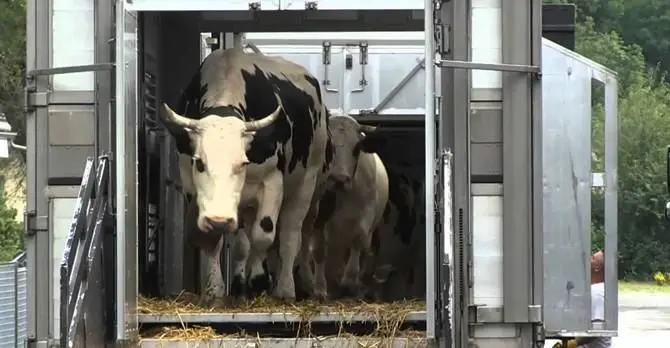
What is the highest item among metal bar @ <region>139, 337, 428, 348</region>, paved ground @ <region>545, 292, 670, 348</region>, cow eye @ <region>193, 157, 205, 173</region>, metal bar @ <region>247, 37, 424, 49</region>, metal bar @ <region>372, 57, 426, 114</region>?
metal bar @ <region>247, 37, 424, 49</region>

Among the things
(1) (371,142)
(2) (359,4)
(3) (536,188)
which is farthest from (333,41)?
(3) (536,188)

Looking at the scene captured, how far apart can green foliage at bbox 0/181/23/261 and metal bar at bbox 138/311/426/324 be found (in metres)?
20.3

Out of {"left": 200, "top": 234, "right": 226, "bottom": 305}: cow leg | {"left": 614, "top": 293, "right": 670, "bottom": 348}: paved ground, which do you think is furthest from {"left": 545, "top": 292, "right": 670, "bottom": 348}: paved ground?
{"left": 200, "top": 234, "right": 226, "bottom": 305}: cow leg

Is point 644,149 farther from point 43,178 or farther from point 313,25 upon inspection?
point 43,178

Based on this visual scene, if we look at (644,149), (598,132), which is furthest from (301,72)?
(644,149)

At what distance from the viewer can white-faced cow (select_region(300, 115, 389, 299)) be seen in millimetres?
10922

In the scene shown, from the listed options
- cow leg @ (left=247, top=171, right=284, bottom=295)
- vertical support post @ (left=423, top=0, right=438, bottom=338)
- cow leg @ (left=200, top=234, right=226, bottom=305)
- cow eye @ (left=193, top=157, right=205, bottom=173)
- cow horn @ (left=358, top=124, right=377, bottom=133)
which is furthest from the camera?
cow horn @ (left=358, top=124, right=377, bottom=133)

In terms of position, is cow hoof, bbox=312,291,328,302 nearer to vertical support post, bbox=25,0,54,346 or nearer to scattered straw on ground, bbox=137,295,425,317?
scattered straw on ground, bbox=137,295,425,317

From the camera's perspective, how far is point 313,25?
1084cm

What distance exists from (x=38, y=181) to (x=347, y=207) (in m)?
4.68

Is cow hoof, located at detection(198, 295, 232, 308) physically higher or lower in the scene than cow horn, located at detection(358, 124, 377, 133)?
lower

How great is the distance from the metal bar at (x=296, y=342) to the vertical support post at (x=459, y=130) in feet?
1.53

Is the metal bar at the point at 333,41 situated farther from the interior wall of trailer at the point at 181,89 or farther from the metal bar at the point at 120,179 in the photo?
the metal bar at the point at 120,179

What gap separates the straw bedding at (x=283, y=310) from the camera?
290 inches
